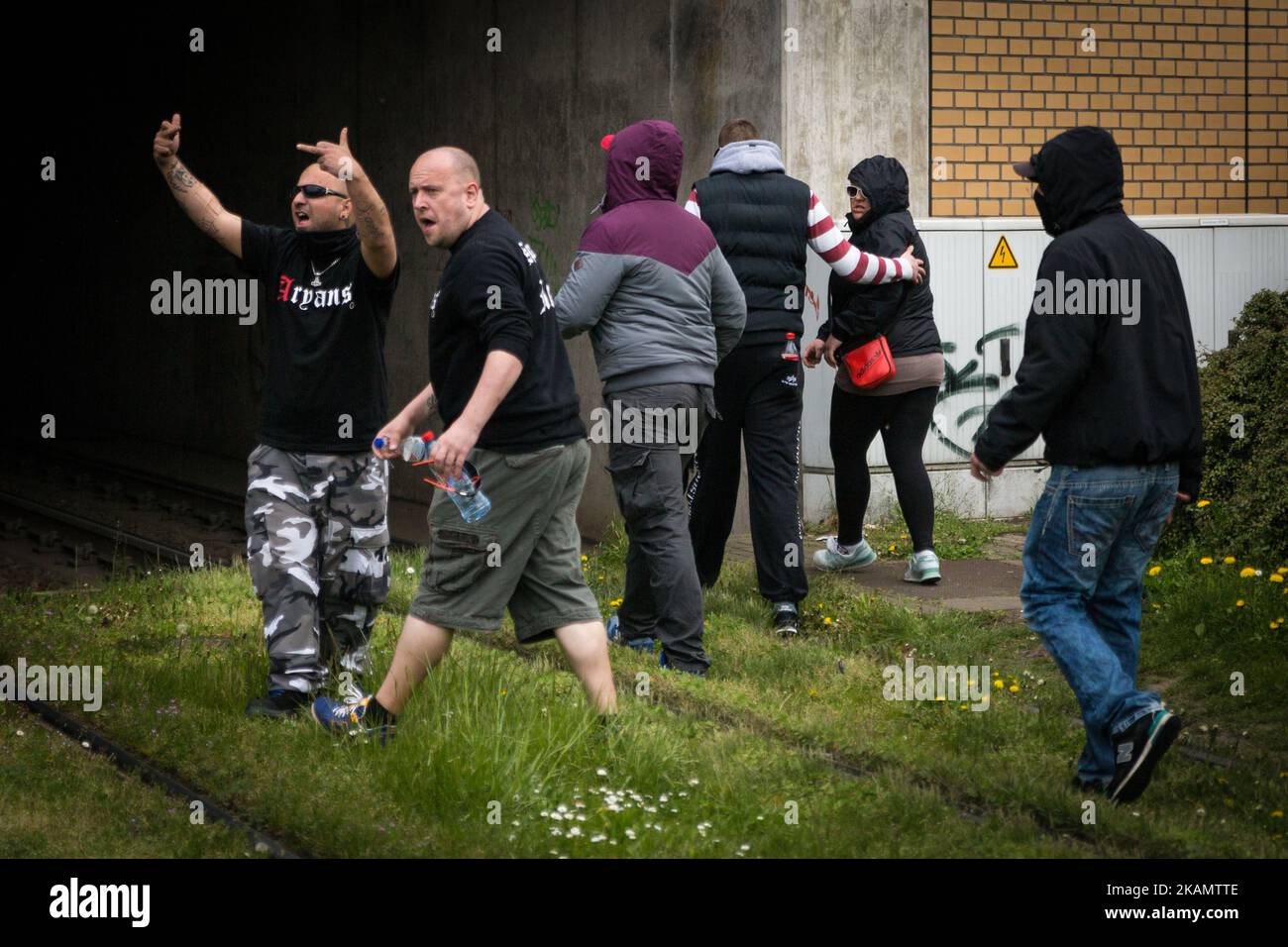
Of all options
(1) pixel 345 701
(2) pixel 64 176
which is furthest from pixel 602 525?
(2) pixel 64 176

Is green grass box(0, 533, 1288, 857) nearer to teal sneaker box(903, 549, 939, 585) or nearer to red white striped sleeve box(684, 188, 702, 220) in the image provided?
teal sneaker box(903, 549, 939, 585)

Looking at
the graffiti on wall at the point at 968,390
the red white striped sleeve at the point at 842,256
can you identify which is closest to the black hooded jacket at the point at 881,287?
the red white striped sleeve at the point at 842,256

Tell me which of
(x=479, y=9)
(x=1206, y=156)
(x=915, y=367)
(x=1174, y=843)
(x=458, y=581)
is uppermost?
(x=479, y=9)

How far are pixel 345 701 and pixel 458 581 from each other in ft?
3.13

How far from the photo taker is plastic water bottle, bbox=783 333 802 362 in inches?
301

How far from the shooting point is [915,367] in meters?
8.62

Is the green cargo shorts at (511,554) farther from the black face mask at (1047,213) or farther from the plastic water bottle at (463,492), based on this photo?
the black face mask at (1047,213)

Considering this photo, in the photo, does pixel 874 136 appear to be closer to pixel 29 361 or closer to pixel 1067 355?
pixel 1067 355

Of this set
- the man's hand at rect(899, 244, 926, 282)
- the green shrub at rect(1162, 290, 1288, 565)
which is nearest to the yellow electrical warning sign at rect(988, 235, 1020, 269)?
the green shrub at rect(1162, 290, 1288, 565)

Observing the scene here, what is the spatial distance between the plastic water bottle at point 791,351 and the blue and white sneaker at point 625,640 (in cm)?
139

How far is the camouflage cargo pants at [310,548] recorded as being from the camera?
20.1 ft

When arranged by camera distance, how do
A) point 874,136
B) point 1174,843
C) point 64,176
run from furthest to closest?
point 64,176, point 874,136, point 1174,843

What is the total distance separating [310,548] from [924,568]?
12.0ft

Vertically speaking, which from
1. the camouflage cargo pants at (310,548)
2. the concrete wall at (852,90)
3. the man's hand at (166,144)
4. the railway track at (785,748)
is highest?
the concrete wall at (852,90)
